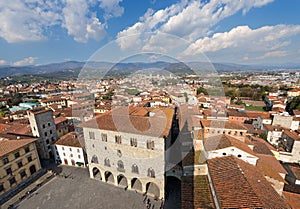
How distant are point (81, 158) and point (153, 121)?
14.6 meters

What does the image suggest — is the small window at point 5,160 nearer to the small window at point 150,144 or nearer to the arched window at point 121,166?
the arched window at point 121,166

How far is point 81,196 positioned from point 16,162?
10152 millimetres

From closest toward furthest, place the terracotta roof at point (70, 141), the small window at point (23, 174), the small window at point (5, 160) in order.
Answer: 1. the small window at point (5, 160)
2. the small window at point (23, 174)
3. the terracotta roof at point (70, 141)

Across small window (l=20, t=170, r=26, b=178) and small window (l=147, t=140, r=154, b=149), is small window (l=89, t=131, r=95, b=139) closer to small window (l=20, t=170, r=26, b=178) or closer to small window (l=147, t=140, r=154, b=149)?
small window (l=147, t=140, r=154, b=149)

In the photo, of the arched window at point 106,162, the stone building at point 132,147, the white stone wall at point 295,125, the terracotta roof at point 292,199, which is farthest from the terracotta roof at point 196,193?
the white stone wall at point 295,125

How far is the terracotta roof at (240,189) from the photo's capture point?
983 cm

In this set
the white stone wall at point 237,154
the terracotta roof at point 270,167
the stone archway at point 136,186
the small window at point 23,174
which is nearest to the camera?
the terracotta roof at point 270,167

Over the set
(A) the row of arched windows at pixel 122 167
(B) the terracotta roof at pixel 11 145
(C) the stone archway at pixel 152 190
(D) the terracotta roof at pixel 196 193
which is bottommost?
(C) the stone archway at pixel 152 190

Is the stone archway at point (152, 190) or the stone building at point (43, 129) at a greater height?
the stone building at point (43, 129)

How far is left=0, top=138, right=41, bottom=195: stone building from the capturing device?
62.0 feet

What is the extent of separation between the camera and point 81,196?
1869 centimetres

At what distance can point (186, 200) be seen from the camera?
14.2m

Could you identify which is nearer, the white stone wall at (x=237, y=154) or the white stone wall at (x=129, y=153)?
the white stone wall at (x=237, y=154)

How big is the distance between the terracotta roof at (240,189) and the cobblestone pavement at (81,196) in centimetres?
898
